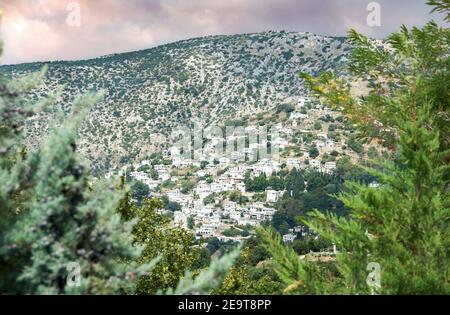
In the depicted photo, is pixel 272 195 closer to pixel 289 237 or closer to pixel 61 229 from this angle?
pixel 289 237

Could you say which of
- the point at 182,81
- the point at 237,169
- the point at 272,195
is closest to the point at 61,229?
the point at 272,195

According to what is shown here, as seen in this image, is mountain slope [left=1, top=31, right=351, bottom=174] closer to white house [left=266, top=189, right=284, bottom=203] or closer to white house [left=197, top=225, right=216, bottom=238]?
white house [left=197, top=225, right=216, bottom=238]

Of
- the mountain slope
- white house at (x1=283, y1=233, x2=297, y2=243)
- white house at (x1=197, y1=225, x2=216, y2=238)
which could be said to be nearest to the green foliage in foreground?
white house at (x1=283, y1=233, x2=297, y2=243)

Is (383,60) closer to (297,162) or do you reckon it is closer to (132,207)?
(132,207)

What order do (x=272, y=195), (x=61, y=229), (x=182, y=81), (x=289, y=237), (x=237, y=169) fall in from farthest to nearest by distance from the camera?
(x=182, y=81)
(x=237, y=169)
(x=272, y=195)
(x=289, y=237)
(x=61, y=229)

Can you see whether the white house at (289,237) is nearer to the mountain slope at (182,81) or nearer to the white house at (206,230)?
the white house at (206,230)

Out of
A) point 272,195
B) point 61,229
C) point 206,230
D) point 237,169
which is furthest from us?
point 237,169

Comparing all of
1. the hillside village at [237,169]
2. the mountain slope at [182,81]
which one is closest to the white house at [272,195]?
the hillside village at [237,169]
